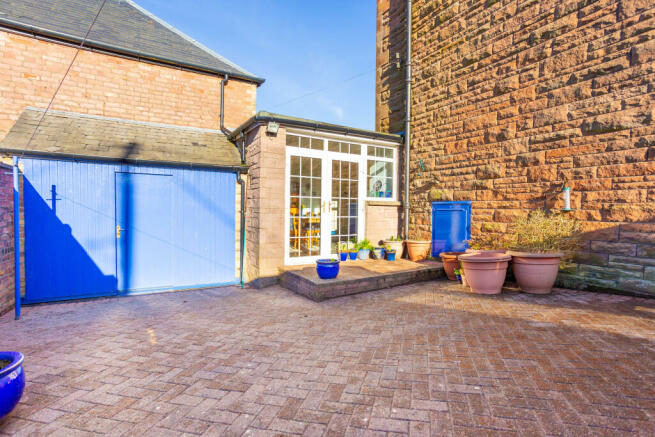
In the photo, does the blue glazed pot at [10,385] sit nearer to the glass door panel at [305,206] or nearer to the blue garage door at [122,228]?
A: the blue garage door at [122,228]

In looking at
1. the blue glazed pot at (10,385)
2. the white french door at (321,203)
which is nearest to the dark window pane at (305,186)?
the white french door at (321,203)

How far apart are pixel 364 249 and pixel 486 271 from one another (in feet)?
9.10

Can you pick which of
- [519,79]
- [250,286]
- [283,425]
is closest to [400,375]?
[283,425]

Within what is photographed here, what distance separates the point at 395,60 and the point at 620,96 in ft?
17.6

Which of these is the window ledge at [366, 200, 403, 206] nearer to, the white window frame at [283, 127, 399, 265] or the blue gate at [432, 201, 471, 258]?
the white window frame at [283, 127, 399, 265]

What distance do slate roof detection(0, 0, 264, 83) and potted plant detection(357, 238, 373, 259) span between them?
222 inches

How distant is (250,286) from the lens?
6195 millimetres

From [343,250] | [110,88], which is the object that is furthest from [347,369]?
[110,88]

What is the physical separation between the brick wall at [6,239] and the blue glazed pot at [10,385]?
3.43 m

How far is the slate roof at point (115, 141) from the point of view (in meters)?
5.18

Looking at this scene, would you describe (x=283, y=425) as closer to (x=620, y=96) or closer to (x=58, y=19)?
(x=620, y=96)

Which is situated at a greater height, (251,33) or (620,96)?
(251,33)

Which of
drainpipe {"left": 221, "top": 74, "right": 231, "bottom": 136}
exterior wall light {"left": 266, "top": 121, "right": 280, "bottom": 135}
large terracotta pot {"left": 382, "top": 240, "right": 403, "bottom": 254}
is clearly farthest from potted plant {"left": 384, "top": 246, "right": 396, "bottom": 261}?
drainpipe {"left": 221, "top": 74, "right": 231, "bottom": 136}

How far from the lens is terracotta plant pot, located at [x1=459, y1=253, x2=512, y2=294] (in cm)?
485
